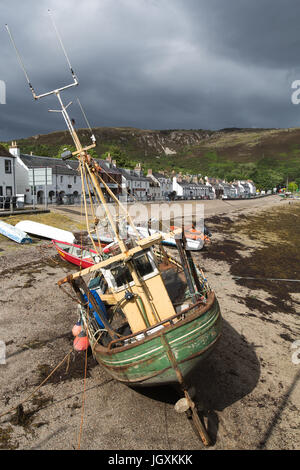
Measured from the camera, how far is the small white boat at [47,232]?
23.7 m

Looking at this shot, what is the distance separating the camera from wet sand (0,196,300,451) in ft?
21.9

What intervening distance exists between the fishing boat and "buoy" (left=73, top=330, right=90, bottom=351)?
0.44 feet

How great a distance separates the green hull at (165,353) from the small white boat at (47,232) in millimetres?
17808

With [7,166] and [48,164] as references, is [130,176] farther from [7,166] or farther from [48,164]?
[7,166]

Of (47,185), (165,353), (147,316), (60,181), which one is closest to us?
(165,353)

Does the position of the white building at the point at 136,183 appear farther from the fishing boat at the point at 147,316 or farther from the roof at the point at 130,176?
the fishing boat at the point at 147,316

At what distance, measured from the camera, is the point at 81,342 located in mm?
9641

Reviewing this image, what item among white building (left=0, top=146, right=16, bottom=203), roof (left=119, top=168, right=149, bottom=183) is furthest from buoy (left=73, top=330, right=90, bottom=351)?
roof (left=119, top=168, right=149, bottom=183)

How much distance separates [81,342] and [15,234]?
1594 centimetres

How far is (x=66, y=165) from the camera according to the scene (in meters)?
56.7

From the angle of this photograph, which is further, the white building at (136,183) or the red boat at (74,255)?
the white building at (136,183)

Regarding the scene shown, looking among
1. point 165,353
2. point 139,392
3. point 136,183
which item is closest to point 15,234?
point 139,392

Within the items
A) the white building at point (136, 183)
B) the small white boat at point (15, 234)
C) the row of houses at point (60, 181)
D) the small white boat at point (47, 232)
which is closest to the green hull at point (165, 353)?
the row of houses at point (60, 181)

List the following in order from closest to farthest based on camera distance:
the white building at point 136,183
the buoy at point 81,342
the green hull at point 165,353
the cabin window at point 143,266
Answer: the green hull at point 165,353 < the cabin window at point 143,266 < the buoy at point 81,342 < the white building at point 136,183
